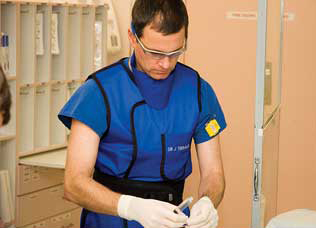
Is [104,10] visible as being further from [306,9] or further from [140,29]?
[140,29]

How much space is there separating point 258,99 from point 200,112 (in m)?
0.18

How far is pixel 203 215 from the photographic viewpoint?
193 centimetres

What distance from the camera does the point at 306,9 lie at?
158 inches

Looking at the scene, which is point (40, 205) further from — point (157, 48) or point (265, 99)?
point (157, 48)

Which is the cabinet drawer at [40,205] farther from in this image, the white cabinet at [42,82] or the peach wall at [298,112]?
the peach wall at [298,112]

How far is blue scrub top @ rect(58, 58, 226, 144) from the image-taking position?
194 centimetres

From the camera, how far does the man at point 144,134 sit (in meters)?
1.91

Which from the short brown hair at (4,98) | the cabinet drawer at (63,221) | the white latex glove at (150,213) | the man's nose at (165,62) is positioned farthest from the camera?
the cabinet drawer at (63,221)

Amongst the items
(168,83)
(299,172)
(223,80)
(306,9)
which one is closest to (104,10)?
(223,80)

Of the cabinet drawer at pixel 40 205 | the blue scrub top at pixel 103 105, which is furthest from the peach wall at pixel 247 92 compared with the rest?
the blue scrub top at pixel 103 105

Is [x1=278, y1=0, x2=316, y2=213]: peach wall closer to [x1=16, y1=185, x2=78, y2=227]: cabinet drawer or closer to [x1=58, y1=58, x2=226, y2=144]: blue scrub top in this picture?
[x1=16, y1=185, x2=78, y2=227]: cabinet drawer

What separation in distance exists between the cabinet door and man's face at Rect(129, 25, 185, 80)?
10.2 inches

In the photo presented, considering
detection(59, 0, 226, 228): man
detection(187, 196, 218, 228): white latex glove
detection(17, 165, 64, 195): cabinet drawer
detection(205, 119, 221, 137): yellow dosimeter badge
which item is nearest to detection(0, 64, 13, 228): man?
detection(59, 0, 226, 228): man

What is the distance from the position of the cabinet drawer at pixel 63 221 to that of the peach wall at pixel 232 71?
100 cm
